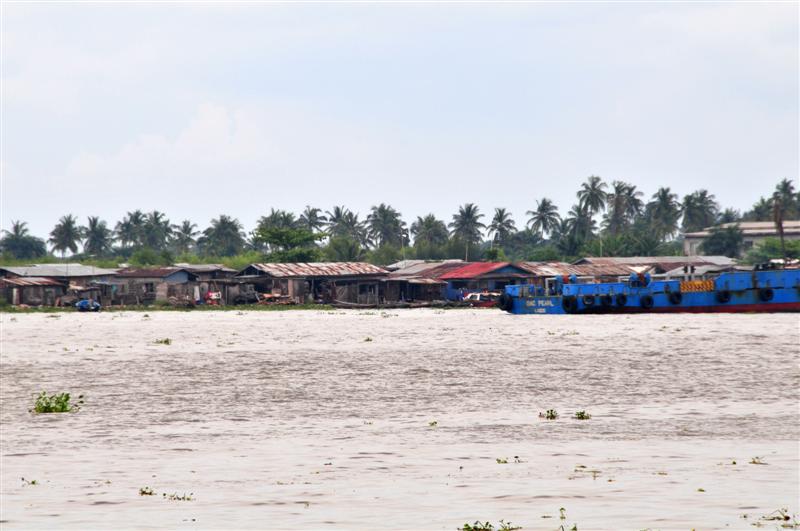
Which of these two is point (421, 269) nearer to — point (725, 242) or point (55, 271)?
point (55, 271)

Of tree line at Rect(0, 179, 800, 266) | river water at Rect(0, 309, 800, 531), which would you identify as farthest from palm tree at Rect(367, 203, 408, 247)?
river water at Rect(0, 309, 800, 531)

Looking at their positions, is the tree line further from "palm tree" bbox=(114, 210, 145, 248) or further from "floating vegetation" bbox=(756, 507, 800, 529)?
"floating vegetation" bbox=(756, 507, 800, 529)

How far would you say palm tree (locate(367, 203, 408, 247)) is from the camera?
475ft

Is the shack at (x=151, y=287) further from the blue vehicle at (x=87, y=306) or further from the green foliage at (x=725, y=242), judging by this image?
the green foliage at (x=725, y=242)

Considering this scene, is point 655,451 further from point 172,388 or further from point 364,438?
point 172,388

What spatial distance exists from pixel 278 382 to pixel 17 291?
59792 mm

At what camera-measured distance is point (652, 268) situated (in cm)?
8912

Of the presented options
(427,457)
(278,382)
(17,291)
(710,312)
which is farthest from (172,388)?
(17,291)

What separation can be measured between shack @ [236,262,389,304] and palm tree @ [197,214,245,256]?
62887mm

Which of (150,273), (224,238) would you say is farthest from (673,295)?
(224,238)

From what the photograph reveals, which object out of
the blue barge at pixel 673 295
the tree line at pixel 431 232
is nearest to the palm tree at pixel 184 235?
the tree line at pixel 431 232

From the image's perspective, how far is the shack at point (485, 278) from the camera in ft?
272

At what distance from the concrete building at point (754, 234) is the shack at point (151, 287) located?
58712 millimetres

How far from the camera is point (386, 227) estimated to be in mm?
144875
